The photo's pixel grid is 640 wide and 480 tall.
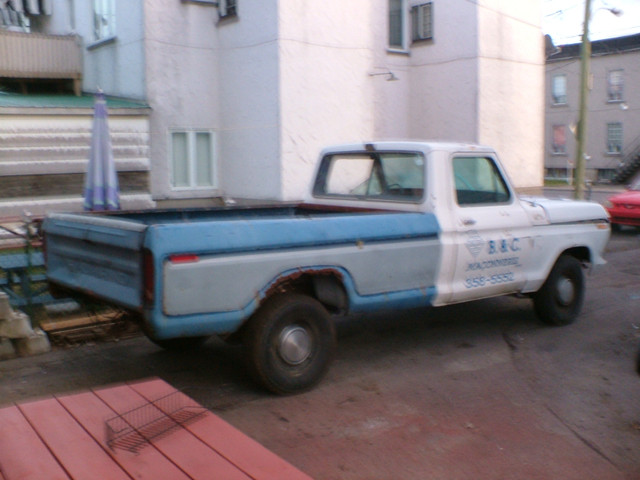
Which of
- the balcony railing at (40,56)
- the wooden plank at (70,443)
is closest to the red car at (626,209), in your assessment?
the balcony railing at (40,56)

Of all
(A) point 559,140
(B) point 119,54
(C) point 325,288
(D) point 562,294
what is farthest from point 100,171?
(A) point 559,140

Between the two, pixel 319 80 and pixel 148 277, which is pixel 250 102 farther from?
pixel 148 277

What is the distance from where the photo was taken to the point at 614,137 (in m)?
37.9

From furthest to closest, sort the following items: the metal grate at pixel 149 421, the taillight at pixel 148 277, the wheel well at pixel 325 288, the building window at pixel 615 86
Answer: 1. the building window at pixel 615 86
2. the wheel well at pixel 325 288
3. the taillight at pixel 148 277
4. the metal grate at pixel 149 421

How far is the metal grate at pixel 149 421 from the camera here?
3051 mm

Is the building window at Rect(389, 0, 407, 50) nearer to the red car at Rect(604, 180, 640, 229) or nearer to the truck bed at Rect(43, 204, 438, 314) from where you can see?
the red car at Rect(604, 180, 640, 229)

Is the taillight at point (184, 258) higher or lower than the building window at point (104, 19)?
lower

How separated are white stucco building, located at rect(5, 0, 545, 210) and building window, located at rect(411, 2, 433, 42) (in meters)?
0.57

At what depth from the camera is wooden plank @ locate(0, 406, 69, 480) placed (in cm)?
270

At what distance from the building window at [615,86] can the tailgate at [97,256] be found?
119 ft

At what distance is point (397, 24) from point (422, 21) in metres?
0.57

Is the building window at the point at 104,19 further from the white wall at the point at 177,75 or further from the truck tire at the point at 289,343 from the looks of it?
the truck tire at the point at 289,343

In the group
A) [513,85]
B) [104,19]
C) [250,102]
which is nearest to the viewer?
[250,102]

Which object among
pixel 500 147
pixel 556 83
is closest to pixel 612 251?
pixel 500 147
